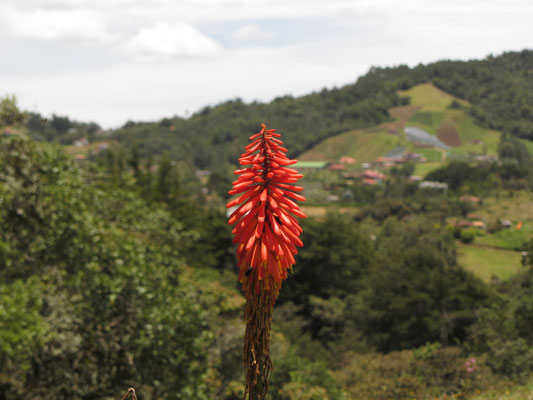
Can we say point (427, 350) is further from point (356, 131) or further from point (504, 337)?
point (356, 131)

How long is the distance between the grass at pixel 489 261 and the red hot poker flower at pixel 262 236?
5588 centimetres

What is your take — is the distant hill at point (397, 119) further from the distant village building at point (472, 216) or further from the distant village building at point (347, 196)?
the distant village building at point (472, 216)

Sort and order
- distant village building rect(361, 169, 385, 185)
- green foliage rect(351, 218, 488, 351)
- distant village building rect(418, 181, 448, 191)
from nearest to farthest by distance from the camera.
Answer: green foliage rect(351, 218, 488, 351) < distant village building rect(418, 181, 448, 191) < distant village building rect(361, 169, 385, 185)

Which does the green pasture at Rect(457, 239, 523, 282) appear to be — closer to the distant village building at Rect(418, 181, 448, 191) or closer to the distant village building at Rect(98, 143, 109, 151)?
the distant village building at Rect(418, 181, 448, 191)

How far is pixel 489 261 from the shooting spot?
62.9m

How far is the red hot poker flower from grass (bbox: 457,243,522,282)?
183 feet

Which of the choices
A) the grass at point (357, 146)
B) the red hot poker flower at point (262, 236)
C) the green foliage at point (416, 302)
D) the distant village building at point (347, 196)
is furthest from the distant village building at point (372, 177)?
the red hot poker flower at point (262, 236)

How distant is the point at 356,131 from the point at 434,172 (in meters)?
60.5

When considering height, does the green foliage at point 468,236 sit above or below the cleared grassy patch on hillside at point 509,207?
below

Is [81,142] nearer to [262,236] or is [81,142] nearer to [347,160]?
[347,160]

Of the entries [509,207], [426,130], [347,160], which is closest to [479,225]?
[509,207]

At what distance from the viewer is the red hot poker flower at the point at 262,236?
402cm

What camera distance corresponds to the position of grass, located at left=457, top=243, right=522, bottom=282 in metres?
57.9

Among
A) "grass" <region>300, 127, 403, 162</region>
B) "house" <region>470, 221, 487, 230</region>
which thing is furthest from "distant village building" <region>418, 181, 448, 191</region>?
"grass" <region>300, 127, 403, 162</region>
